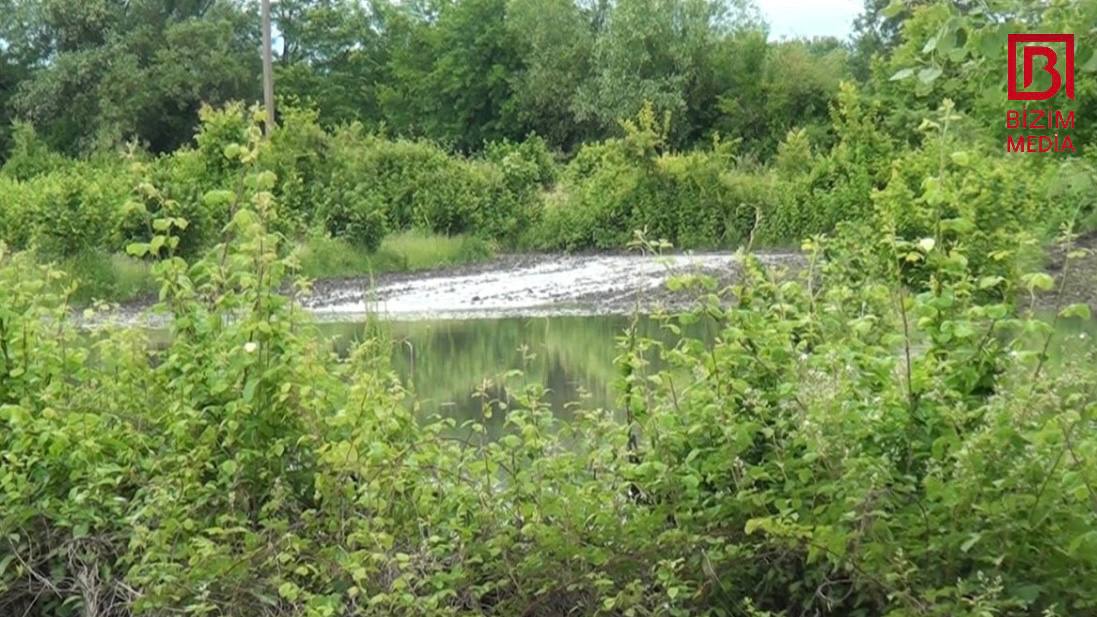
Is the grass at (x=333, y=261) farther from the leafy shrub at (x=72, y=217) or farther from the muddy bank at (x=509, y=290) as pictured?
the muddy bank at (x=509, y=290)

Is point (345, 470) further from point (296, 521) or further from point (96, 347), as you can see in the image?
point (96, 347)

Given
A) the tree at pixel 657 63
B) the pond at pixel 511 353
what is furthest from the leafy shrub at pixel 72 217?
the tree at pixel 657 63

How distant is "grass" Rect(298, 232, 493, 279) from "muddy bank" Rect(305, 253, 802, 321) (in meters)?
0.73

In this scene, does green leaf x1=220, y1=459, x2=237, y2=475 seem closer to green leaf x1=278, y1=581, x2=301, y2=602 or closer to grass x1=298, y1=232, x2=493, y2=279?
green leaf x1=278, y1=581, x2=301, y2=602

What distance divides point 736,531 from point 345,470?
0.88 meters

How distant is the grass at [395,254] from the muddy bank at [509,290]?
0.73 meters

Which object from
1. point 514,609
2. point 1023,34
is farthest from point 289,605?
point 1023,34

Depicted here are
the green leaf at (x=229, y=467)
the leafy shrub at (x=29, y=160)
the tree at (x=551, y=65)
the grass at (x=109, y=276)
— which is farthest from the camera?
the tree at (x=551, y=65)

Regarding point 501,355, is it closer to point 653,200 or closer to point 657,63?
point 653,200

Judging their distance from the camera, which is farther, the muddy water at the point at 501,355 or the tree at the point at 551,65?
the tree at the point at 551,65

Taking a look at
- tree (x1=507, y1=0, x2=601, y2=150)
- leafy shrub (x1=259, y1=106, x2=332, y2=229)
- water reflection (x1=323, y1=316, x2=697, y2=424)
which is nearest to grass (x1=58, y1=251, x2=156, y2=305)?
leafy shrub (x1=259, y1=106, x2=332, y2=229)

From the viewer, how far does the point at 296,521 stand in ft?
10.9

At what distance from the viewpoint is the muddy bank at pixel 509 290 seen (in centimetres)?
1564

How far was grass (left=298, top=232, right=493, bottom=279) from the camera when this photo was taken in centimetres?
2202
